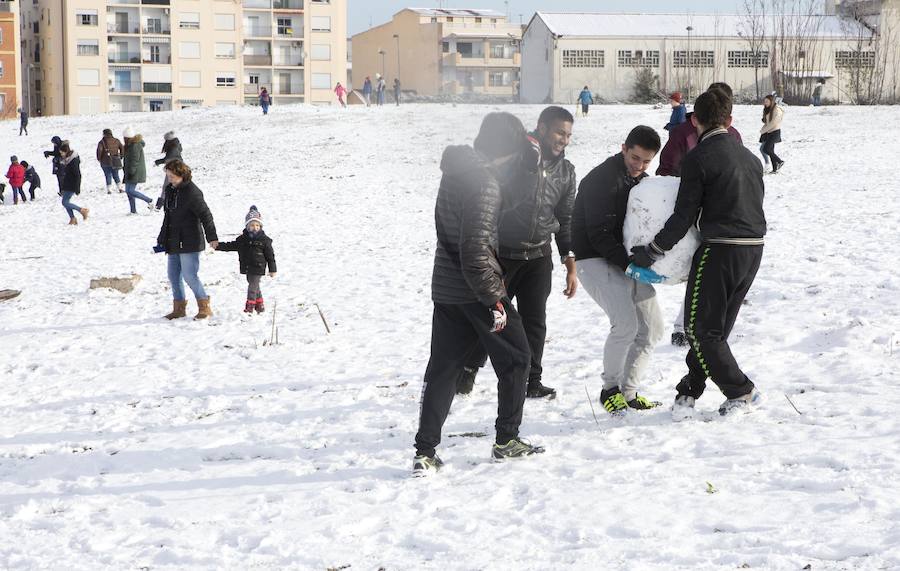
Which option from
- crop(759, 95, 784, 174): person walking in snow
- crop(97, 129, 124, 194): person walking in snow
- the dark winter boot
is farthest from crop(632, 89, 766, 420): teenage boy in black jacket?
crop(97, 129, 124, 194): person walking in snow

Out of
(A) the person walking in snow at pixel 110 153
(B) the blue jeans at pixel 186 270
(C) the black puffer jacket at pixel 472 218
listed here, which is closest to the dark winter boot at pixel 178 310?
(B) the blue jeans at pixel 186 270

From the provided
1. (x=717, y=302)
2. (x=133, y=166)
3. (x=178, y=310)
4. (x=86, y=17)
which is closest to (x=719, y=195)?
(x=717, y=302)

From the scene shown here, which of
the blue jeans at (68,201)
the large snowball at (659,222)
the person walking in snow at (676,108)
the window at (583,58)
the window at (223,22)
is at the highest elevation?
the window at (223,22)

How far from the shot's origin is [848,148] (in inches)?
1032

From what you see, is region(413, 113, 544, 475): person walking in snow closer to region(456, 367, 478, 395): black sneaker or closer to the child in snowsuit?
region(456, 367, 478, 395): black sneaker

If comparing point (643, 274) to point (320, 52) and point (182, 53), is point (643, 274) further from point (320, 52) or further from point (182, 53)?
point (320, 52)

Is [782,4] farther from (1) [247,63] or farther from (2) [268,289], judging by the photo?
(2) [268,289]

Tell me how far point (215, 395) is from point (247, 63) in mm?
83965

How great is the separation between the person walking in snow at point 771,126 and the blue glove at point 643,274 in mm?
15241

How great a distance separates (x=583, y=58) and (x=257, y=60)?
1286 inches

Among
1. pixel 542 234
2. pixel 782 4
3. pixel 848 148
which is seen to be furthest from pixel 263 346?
pixel 782 4

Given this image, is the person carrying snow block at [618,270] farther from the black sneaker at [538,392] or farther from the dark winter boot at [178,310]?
the dark winter boot at [178,310]

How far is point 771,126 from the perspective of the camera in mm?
20750

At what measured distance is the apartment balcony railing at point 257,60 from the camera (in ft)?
287
